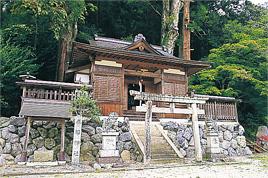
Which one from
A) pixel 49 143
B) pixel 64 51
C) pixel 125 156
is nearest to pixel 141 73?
pixel 125 156

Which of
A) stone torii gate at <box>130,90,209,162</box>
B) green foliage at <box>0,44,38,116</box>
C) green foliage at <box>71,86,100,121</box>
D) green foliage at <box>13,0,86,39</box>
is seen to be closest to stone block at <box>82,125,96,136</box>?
green foliage at <box>71,86,100,121</box>

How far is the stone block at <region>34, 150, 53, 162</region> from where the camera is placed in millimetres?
9719

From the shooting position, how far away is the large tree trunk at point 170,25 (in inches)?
776

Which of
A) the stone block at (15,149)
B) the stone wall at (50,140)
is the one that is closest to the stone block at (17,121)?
the stone wall at (50,140)

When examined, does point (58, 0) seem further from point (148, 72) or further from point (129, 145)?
point (129, 145)

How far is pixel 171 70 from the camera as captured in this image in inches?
561

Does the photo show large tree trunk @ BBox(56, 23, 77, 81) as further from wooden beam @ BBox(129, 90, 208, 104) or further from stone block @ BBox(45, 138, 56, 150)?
wooden beam @ BBox(129, 90, 208, 104)

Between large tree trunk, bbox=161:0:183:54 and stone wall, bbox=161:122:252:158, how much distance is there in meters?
7.69

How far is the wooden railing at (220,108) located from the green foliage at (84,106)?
18.3 feet

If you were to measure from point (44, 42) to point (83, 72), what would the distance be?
7.15 metres

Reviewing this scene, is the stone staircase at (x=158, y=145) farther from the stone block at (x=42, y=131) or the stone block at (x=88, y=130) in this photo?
the stone block at (x=42, y=131)

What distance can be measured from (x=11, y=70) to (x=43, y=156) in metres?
6.84

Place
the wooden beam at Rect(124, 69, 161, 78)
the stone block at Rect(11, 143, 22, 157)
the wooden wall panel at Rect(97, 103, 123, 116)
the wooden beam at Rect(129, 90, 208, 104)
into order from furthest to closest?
1. the wooden beam at Rect(124, 69, 161, 78)
2. the wooden wall panel at Rect(97, 103, 123, 116)
3. the stone block at Rect(11, 143, 22, 157)
4. the wooden beam at Rect(129, 90, 208, 104)

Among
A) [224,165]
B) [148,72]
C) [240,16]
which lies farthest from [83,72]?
[240,16]
